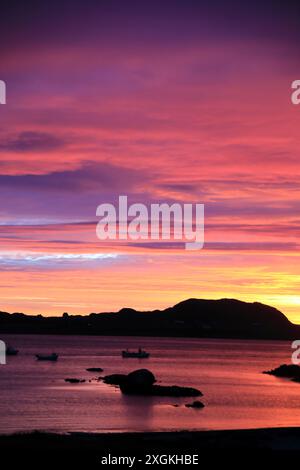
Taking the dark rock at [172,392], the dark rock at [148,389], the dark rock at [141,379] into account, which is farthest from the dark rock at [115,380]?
the dark rock at [172,392]

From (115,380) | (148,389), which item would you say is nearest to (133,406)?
(148,389)

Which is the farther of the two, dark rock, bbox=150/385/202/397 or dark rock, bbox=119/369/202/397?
dark rock, bbox=119/369/202/397

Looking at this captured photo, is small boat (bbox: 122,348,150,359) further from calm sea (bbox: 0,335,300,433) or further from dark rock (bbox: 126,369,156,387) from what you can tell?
dark rock (bbox: 126,369,156,387)

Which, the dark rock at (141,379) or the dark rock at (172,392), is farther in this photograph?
the dark rock at (141,379)

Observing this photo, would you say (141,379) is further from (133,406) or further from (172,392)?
(133,406)

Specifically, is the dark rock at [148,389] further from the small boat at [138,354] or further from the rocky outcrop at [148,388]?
the small boat at [138,354]

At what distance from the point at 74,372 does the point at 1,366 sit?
17.2 m

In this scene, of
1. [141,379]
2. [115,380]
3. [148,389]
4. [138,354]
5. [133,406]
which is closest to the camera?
[133,406]

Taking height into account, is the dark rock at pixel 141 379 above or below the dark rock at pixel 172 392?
above

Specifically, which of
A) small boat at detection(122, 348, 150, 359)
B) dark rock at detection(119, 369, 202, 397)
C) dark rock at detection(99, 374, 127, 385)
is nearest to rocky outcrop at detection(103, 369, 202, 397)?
dark rock at detection(119, 369, 202, 397)

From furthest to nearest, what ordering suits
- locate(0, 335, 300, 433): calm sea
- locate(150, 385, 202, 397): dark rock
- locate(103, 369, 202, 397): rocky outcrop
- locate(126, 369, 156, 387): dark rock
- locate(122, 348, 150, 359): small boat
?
locate(122, 348, 150, 359): small boat, locate(126, 369, 156, 387): dark rock, locate(103, 369, 202, 397): rocky outcrop, locate(150, 385, 202, 397): dark rock, locate(0, 335, 300, 433): calm sea

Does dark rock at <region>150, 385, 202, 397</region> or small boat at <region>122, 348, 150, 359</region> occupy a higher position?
small boat at <region>122, 348, 150, 359</region>

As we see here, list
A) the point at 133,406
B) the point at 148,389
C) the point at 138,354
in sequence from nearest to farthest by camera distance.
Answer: the point at 133,406 < the point at 148,389 < the point at 138,354
